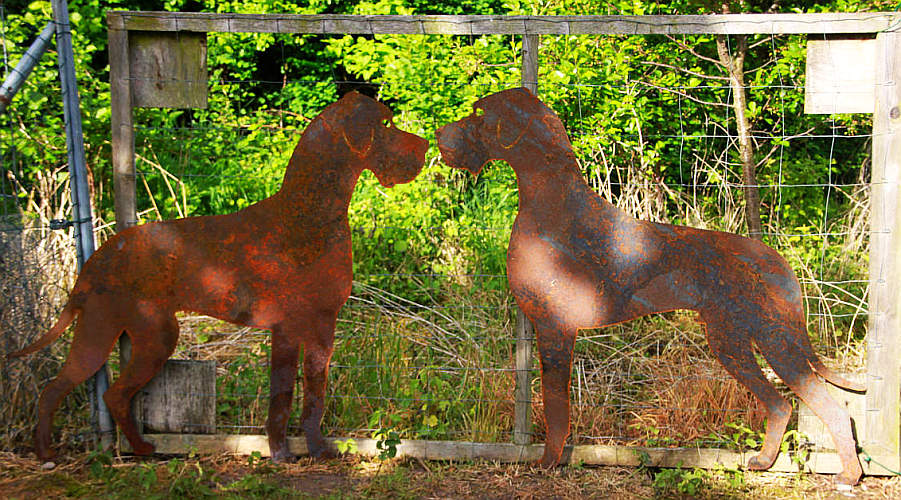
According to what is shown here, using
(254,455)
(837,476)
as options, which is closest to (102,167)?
(254,455)

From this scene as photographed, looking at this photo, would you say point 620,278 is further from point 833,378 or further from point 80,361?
point 80,361

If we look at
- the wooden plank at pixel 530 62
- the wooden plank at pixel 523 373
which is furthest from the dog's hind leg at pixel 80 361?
the wooden plank at pixel 530 62

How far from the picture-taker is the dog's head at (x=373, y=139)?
12.2 ft

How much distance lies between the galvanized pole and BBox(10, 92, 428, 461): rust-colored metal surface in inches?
9.6

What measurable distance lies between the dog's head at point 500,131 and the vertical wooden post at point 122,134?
1676 mm

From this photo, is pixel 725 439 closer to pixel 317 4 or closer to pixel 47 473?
pixel 47 473

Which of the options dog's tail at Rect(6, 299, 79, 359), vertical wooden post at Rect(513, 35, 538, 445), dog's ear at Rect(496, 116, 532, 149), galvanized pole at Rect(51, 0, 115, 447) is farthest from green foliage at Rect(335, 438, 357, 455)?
dog's ear at Rect(496, 116, 532, 149)

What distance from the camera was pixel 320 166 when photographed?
371cm

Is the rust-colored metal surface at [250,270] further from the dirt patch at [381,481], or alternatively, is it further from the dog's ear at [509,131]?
the dog's ear at [509,131]

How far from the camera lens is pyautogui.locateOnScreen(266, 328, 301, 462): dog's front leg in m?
3.74

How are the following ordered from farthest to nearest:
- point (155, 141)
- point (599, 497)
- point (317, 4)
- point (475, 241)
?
point (317, 4) → point (155, 141) → point (475, 241) → point (599, 497)

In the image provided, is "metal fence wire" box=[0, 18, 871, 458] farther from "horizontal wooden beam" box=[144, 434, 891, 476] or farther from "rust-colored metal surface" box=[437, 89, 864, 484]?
"rust-colored metal surface" box=[437, 89, 864, 484]

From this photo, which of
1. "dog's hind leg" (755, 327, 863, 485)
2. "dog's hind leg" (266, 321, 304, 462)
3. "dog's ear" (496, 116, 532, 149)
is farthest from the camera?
"dog's hind leg" (266, 321, 304, 462)

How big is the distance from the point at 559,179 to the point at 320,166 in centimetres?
125
